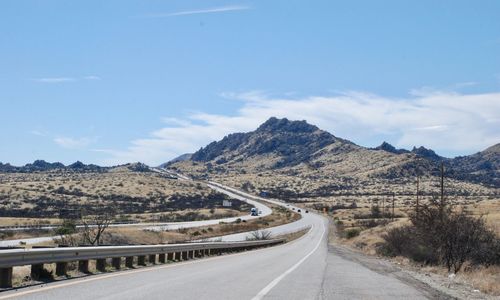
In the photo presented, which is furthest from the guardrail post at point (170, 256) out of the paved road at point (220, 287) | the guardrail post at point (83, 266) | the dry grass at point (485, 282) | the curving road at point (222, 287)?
the dry grass at point (485, 282)

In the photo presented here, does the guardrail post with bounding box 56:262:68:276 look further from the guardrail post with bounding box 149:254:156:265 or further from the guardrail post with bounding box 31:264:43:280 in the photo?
the guardrail post with bounding box 149:254:156:265

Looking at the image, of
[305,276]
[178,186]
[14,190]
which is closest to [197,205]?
[178,186]

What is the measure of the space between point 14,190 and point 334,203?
7541 centimetres

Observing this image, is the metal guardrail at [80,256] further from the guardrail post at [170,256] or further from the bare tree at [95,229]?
the bare tree at [95,229]

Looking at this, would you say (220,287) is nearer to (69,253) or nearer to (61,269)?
(69,253)

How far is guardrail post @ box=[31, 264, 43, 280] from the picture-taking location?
1462cm

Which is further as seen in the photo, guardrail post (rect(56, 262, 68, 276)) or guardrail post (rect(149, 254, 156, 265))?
guardrail post (rect(149, 254, 156, 265))

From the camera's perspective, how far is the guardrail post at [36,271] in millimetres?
14617

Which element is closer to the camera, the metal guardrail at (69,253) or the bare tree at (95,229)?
the metal guardrail at (69,253)

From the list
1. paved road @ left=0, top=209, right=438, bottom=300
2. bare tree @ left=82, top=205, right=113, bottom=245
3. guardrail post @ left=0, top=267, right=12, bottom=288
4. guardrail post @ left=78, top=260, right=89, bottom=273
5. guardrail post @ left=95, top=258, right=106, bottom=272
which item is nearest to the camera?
paved road @ left=0, top=209, right=438, bottom=300

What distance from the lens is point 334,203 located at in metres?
151

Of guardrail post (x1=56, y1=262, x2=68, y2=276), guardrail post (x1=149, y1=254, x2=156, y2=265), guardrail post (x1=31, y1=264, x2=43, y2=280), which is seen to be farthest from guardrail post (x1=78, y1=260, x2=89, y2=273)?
guardrail post (x1=149, y1=254, x2=156, y2=265)

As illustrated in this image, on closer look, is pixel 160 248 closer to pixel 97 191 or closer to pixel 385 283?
pixel 385 283

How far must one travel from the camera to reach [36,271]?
1475cm
